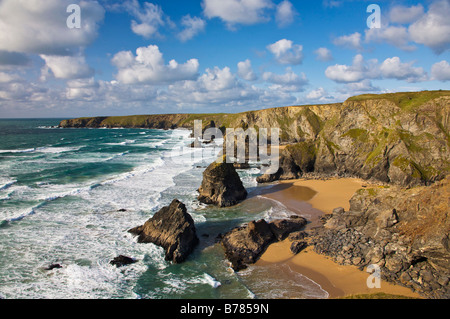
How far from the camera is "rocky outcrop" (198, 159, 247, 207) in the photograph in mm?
32750

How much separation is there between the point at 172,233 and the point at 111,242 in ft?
18.3

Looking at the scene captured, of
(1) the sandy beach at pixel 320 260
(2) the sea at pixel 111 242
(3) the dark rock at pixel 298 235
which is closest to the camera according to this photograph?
(1) the sandy beach at pixel 320 260

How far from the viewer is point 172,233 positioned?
72.6ft

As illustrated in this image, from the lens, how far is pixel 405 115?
132 ft

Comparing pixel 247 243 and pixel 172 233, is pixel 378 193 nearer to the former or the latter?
pixel 247 243

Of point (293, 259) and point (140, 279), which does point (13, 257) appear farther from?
point (293, 259)

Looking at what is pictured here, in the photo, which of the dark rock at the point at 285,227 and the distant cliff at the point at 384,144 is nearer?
the dark rock at the point at 285,227

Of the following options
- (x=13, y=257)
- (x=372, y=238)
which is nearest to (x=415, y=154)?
(x=372, y=238)

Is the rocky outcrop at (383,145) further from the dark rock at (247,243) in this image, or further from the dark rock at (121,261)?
the dark rock at (121,261)

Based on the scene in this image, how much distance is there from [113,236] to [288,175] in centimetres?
2853

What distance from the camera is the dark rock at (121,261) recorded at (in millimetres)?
19919

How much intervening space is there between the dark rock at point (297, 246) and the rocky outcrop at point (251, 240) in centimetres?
182

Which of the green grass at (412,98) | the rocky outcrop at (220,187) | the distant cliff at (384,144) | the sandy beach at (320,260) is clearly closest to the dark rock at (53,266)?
the sandy beach at (320,260)

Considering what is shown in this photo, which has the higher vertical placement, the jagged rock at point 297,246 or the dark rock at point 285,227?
the dark rock at point 285,227
